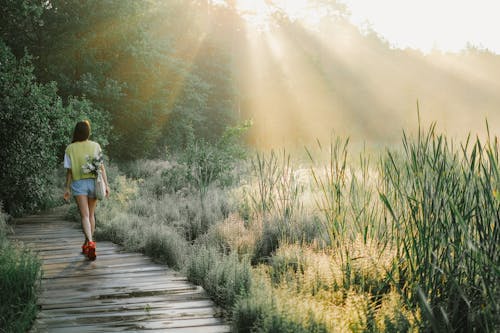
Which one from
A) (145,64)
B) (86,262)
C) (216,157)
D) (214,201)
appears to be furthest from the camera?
(145,64)

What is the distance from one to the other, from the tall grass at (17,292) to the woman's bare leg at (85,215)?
160cm

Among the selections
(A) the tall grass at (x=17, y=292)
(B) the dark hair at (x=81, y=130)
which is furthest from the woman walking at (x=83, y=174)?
(A) the tall grass at (x=17, y=292)

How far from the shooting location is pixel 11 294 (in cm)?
440

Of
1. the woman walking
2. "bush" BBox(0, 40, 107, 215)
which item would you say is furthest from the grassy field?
"bush" BBox(0, 40, 107, 215)

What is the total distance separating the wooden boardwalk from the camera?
13.8ft

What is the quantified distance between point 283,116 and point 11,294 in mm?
32948

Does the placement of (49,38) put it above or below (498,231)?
above

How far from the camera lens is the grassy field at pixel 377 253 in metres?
3.21

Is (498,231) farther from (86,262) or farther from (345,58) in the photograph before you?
(345,58)

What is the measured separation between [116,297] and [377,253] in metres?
2.70

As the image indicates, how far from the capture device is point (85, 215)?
6.89 meters

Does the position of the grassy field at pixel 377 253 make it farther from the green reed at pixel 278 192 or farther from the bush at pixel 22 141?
the bush at pixel 22 141

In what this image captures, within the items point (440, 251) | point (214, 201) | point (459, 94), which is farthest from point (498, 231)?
point (459, 94)

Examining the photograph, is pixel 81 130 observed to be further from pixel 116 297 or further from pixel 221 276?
pixel 221 276
